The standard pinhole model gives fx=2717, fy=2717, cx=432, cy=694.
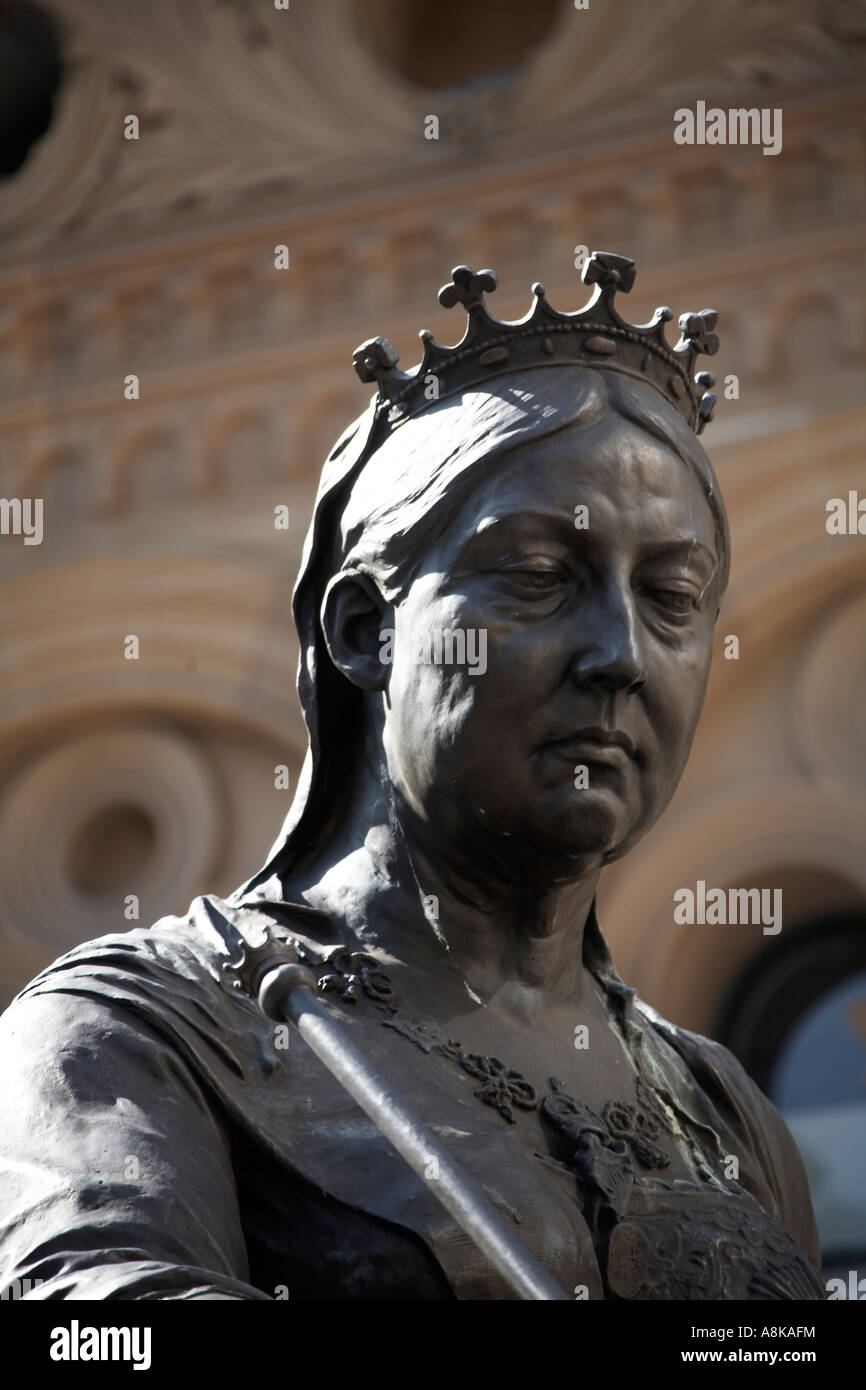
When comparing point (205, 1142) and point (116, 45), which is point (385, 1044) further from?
point (116, 45)

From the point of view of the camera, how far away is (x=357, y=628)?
2.77m

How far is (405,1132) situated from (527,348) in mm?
875

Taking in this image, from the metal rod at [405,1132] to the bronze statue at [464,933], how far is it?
0.03 m

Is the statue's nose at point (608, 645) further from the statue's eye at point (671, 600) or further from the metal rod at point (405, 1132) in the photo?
the metal rod at point (405, 1132)

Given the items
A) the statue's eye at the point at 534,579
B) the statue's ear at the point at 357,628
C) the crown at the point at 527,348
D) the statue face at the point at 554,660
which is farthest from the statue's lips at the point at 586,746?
the crown at the point at 527,348

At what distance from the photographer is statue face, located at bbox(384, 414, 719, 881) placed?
2533 mm

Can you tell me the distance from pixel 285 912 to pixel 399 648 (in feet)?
0.92

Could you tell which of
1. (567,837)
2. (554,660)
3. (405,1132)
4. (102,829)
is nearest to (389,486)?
(554,660)

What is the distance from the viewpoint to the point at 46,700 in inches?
350

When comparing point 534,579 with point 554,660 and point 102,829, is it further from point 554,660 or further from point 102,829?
point 102,829

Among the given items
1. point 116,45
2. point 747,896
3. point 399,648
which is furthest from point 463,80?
point 399,648
